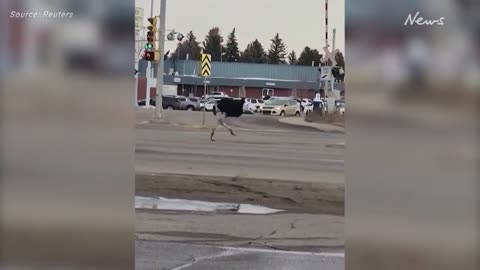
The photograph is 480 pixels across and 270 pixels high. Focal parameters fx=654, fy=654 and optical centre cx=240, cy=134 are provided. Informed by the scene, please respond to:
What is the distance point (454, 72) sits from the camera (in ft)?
8.05

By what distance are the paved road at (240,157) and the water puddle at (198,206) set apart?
234cm

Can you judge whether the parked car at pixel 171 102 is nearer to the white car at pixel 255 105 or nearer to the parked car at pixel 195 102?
the parked car at pixel 195 102

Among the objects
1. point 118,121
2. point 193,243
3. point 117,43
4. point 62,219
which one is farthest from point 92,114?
point 193,243

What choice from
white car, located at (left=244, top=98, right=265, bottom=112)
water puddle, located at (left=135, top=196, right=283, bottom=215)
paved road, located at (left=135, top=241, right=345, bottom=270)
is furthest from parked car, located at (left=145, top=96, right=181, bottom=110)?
paved road, located at (left=135, top=241, right=345, bottom=270)

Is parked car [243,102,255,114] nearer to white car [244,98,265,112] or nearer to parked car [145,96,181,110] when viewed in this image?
white car [244,98,265,112]

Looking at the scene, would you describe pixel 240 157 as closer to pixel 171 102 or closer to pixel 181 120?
pixel 181 120

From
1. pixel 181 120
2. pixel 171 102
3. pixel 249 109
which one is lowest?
pixel 181 120

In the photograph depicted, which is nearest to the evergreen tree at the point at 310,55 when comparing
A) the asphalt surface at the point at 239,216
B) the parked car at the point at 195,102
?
the asphalt surface at the point at 239,216

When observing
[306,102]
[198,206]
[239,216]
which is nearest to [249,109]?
[306,102]

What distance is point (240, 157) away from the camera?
12789 millimetres

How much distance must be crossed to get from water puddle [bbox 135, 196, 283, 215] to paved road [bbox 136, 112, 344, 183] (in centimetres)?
234

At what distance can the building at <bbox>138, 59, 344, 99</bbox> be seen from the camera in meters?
37.9

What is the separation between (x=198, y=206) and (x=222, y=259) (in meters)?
2.45

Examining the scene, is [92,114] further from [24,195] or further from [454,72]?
[454,72]
